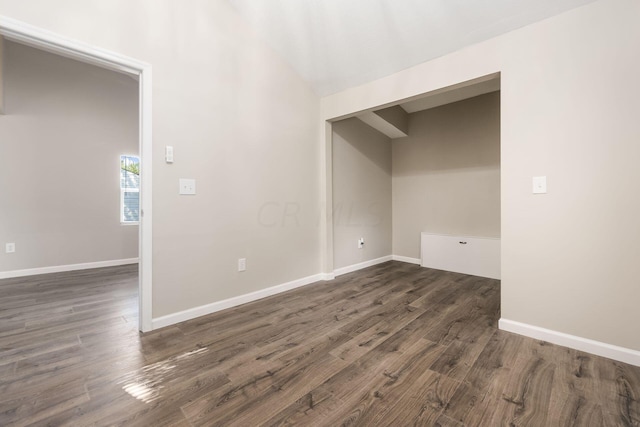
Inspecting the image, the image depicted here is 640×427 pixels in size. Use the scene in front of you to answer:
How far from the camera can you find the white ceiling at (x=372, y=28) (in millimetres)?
1927

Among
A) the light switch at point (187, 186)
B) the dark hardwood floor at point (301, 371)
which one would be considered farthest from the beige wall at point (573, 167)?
the light switch at point (187, 186)

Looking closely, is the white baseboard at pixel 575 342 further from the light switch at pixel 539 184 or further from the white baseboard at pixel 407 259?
the white baseboard at pixel 407 259

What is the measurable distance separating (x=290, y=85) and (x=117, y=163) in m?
3.46

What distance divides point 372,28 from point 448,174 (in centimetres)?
257

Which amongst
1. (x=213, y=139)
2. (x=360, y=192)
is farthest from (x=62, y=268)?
(x=360, y=192)

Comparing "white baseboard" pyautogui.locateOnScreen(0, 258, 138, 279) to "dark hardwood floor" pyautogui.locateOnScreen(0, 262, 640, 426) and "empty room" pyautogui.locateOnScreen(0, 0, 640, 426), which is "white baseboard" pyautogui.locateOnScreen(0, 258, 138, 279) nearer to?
"empty room" pyautogui.locateOnScreen(0, 0, 640, 426)

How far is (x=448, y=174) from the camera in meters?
4.09

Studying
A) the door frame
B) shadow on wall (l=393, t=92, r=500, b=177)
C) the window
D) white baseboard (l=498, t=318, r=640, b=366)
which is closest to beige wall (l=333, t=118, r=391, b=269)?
shadow on wall (l=393, t=92, r=500, b=177)

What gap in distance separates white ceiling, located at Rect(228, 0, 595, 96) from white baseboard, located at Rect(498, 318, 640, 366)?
7.44ft

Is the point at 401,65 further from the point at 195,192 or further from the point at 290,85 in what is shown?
the point at 195,192

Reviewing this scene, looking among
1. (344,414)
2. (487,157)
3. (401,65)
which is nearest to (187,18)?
(401,65)

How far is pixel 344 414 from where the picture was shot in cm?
120

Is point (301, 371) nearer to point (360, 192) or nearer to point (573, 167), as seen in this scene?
point (573, 167)

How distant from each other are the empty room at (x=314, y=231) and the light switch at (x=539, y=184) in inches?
0.6
